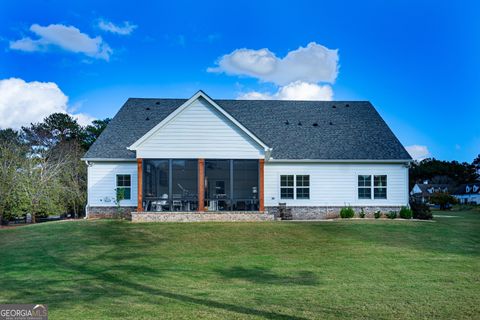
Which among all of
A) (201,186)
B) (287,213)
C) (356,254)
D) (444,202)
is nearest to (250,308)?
(356,254)

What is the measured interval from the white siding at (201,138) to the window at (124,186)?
126 inches

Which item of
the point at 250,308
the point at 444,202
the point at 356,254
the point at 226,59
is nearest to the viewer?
the point at 250,308

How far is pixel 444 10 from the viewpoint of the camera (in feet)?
74.7

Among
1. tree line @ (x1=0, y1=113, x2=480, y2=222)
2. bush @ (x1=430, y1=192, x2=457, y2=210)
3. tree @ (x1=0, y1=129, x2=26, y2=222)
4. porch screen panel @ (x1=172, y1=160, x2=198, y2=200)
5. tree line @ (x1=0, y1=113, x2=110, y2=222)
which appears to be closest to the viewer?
porch screen panel @ (x1=172, y1=160, x2=198, y2=200)

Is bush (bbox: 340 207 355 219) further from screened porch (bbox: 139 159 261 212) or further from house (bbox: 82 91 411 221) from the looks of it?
screened porch (bbox: 139 159 261 212)

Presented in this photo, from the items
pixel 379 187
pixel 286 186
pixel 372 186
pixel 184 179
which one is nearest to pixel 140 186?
pixel 184 179

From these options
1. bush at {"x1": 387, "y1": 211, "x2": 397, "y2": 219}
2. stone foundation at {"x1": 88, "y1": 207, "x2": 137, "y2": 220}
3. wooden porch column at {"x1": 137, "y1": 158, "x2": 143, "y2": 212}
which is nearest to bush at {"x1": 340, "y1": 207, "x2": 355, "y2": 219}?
bush at {"x1": 387, "y1": 211, "x2": 397, "y2": 219}

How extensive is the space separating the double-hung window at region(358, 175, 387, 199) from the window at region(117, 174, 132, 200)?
45.3 feet

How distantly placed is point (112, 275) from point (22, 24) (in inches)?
872

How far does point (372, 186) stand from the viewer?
23984 mm

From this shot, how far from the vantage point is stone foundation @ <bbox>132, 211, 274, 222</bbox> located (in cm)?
2027

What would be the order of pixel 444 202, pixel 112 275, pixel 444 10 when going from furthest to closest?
pixel 444 202, pixel 444 10, pixel 112 275

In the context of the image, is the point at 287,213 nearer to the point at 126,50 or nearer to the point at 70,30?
the point at 126,50

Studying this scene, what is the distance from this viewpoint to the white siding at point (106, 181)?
2295cm
